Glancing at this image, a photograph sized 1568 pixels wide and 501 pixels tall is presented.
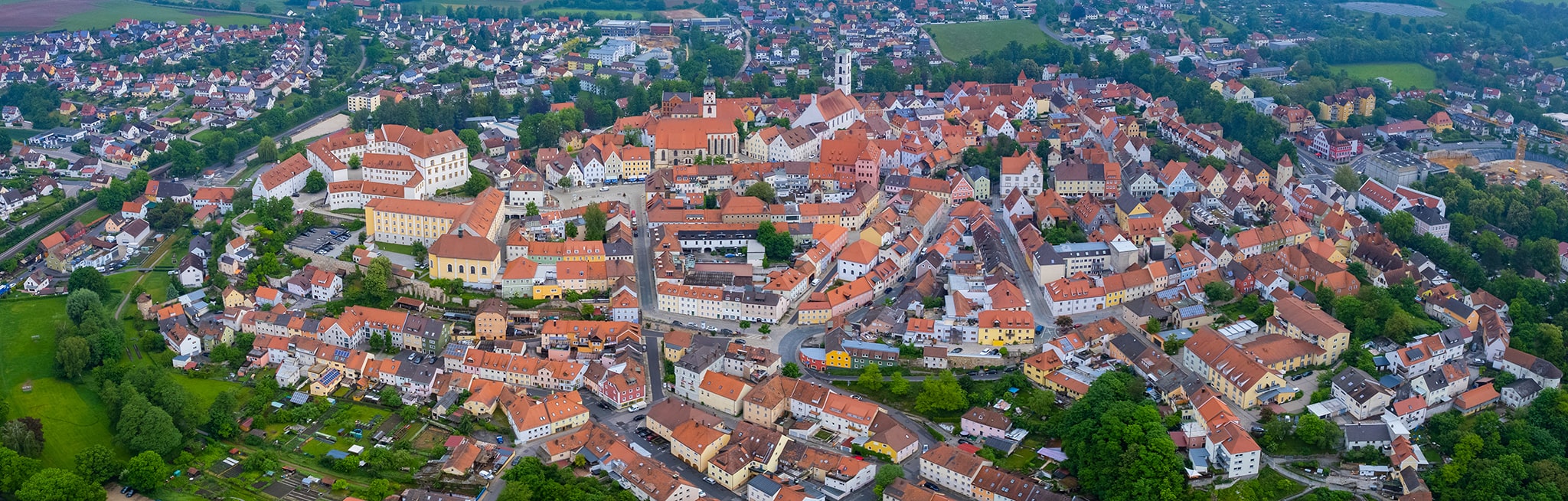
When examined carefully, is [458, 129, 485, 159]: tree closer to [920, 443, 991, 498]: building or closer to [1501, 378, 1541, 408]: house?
[920, 443, 991, 498]: building

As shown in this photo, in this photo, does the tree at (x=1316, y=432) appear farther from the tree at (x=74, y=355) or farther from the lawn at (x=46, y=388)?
the tree at (x=74, y=355)

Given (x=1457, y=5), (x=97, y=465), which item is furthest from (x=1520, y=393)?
(x=1457, y=5)

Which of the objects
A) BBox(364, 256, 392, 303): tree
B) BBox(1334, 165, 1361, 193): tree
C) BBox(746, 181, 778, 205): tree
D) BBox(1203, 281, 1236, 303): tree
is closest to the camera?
BBox(1203, 281, 1236, 303): tree

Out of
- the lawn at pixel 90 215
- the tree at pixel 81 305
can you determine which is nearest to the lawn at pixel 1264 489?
the tree at pixel 81 305

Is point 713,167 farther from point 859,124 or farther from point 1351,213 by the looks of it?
point 1351,213

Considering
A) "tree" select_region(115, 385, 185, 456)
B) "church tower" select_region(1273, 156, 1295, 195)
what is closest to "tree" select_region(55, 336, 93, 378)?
"tree" select_region(115, 385, 185, 456)

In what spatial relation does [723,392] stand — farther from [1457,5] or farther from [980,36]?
[1457,5]

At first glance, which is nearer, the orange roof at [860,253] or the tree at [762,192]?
the orange roof at [860,253]
